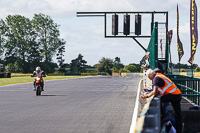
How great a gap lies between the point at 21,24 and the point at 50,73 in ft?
51.4

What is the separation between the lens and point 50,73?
3999 inches

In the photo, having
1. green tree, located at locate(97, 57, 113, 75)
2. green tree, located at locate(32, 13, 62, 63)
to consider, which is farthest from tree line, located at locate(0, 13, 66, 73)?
green tree, located at locate(97, 57, 113, 75)

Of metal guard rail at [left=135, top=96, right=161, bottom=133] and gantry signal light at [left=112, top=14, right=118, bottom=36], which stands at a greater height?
gantry signal light at [left=112, top=14, right=118, bottom=36]

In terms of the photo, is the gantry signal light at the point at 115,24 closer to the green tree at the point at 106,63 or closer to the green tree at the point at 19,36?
the green tree at the point at 19,36

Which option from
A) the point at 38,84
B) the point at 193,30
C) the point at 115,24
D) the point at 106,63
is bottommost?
the point at 38,84

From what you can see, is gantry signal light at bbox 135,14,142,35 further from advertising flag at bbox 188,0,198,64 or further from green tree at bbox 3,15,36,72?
green tree at bbox 3,15,36,72

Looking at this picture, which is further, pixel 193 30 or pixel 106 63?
pixel 106 63

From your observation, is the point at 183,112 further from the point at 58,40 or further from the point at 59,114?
the point at 58,40

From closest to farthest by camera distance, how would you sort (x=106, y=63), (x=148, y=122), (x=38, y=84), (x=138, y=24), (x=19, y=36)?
(x=148, y=122)
(x=38, y=84)
(x=138, y=24)
(x=19, y=36)
(x=106, y=63)

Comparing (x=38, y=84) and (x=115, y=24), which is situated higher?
(x=115, y=24)

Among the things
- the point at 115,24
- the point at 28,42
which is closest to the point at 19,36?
the point at 28,42

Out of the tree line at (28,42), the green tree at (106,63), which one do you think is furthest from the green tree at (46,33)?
the green tree at (106,63)

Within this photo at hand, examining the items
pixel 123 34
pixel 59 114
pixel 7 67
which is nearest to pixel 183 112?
pixel 59 114

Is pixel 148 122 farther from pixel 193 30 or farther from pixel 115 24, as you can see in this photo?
pixel 115 24
